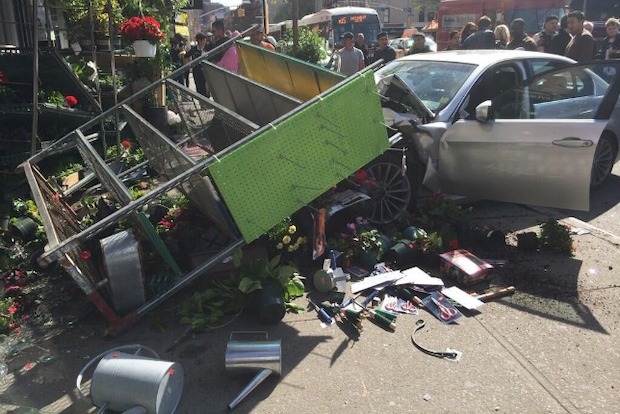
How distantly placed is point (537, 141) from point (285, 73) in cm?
250

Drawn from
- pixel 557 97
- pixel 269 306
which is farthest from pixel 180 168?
pixel 557 97

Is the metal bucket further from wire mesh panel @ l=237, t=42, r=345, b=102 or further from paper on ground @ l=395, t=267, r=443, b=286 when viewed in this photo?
wire mesh panel @ l=237, t=42, r=345, b=102

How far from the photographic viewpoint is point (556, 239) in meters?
4.71

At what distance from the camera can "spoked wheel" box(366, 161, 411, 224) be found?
16.9 ft

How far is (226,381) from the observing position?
A: 3076mm

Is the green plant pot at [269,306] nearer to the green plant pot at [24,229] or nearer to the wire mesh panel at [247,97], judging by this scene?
the wire mesh panel at [247,97]

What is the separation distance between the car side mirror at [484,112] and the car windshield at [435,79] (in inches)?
18.9

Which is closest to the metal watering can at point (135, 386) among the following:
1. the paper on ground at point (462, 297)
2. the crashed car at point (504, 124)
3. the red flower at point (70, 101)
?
the paper on ground at point (462, 297)

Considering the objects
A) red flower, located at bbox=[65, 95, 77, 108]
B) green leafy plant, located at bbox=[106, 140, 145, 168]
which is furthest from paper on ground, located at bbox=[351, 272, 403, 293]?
red flower, located at bbox=[65, 95, 77, 108]

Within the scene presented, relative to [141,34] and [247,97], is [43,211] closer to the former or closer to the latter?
[247,97]

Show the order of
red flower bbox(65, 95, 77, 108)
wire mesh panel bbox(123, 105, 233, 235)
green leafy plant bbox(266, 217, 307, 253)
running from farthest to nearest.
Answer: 1. red flower bbox(65, 95, 77, 108)
2. green leafy plant bbox(266, 217, 307, 253)
3. wire mesh panel bbox(123, 105, 233, 235)

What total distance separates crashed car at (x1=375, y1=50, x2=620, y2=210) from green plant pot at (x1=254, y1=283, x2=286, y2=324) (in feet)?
7.66

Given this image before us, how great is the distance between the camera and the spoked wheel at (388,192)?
16.9 ft

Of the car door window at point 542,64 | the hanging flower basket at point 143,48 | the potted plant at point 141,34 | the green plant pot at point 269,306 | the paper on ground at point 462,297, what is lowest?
the paper on ground at point 462,297
